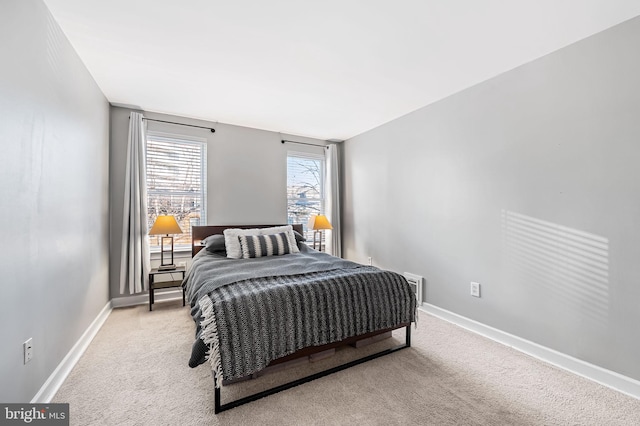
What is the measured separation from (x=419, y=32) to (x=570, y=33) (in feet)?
3.48

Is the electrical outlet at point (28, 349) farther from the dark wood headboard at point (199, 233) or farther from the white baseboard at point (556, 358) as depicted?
the white baseboard at point (556, 358)

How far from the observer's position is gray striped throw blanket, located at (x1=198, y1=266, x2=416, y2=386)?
1.53 meters

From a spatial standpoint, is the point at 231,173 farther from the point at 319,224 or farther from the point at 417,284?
the point at 417,284

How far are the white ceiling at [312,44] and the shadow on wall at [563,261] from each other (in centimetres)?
140

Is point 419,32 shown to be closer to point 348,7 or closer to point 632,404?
point 348,7

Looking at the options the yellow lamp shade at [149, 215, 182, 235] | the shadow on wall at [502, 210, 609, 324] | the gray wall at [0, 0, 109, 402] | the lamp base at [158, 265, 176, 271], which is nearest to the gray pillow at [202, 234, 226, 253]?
the yellow lamp shade at [149, 215, 182, 235]

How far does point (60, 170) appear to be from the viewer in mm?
1868

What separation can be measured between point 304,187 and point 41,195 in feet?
10.6

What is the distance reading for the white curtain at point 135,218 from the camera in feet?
10.4

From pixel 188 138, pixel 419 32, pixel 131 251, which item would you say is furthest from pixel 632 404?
pixel 188 138

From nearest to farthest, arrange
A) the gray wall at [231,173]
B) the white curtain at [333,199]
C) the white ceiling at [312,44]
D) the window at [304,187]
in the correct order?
the white ceiling at [312,44]
the gray wall at [231,173]
the window at [304,187]
the white curtain at [333,199]

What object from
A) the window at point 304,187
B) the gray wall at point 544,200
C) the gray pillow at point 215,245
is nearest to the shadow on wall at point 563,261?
the gray wall at point 544,200

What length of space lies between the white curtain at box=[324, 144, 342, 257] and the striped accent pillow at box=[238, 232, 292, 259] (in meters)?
1.39

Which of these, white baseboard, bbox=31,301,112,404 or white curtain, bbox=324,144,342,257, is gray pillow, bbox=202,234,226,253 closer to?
white baseboard, bbox=31,301,112,404
